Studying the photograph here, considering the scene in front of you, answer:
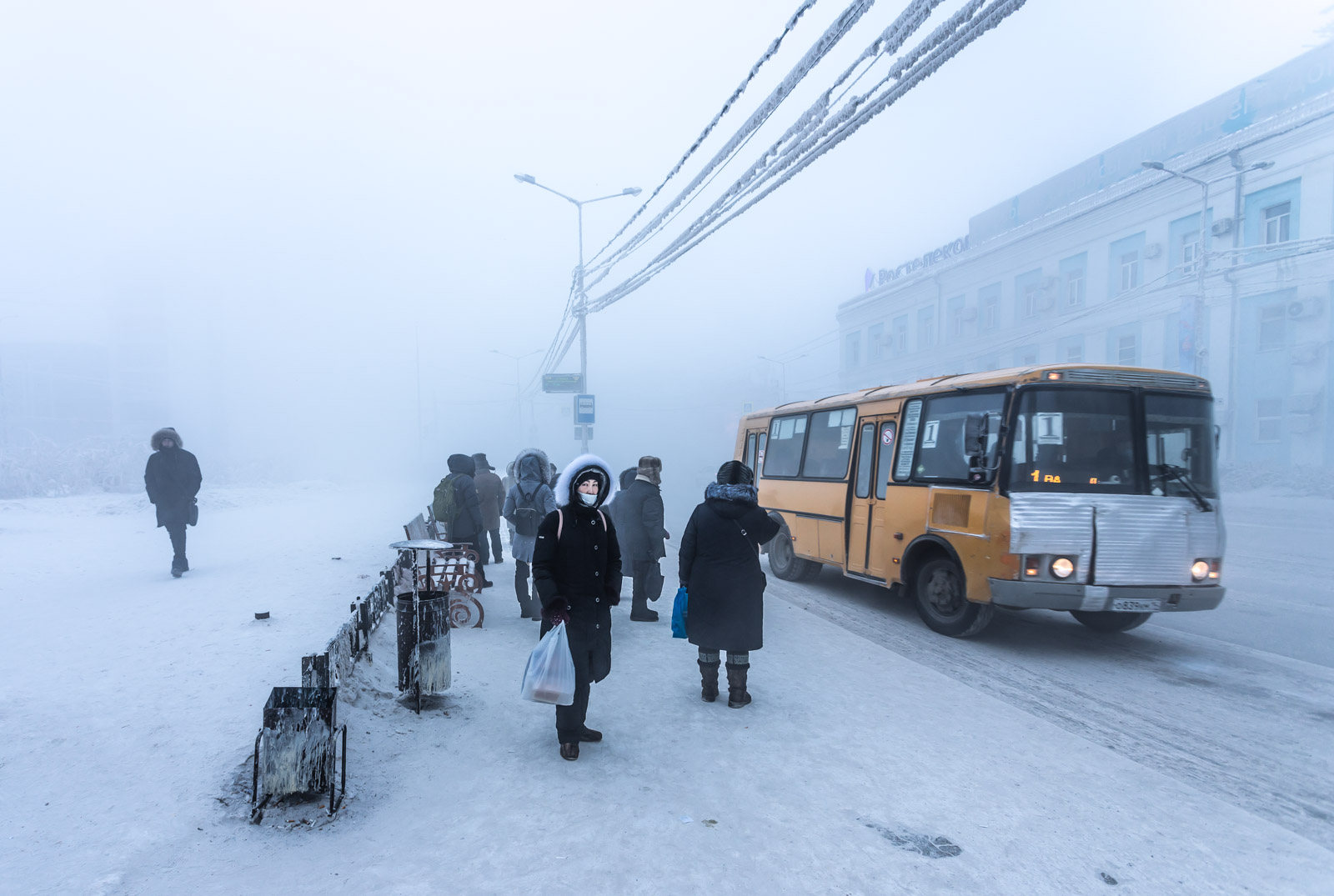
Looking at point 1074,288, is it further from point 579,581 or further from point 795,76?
point 579,581

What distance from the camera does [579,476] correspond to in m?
4.44

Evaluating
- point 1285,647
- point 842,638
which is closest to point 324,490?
point 842,638

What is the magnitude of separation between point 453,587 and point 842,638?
13.8 ft

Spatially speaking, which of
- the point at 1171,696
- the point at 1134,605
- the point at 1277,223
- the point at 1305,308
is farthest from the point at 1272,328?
the point at 1171,696

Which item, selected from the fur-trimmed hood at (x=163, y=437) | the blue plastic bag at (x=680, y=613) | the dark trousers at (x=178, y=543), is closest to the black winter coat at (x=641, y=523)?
the blue plastic bag at (x=680, y=613)

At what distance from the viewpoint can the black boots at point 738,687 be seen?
17.0ft

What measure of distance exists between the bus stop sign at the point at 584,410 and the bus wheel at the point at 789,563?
15.5 m

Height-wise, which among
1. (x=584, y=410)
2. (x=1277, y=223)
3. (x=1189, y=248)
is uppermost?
(x=1277, y=223)

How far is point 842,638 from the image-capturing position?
7320mm

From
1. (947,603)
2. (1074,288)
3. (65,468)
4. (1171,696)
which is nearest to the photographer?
(1171,696)

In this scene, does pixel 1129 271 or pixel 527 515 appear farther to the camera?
pixel 1129 271

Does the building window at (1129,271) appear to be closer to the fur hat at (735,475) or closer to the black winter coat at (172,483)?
the fur hat at (735,475)

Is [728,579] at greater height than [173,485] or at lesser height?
lesser

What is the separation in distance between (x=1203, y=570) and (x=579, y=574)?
5621 mm
